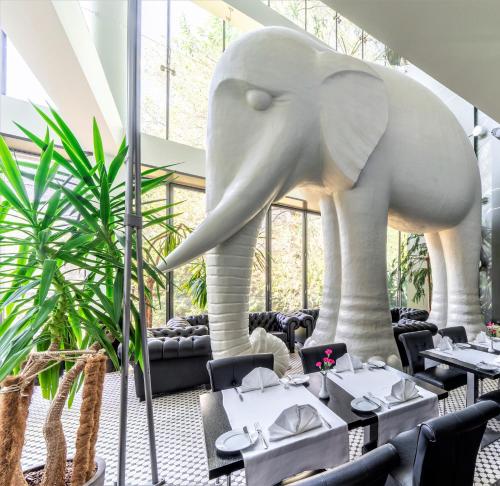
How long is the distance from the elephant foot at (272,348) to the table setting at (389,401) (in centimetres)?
55

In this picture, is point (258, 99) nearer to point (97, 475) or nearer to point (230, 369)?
point (230, 369)

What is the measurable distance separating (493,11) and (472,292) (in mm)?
3061

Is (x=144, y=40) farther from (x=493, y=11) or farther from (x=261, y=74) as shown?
(x=493, y=11)

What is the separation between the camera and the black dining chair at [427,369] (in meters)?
2.63

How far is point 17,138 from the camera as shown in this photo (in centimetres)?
375

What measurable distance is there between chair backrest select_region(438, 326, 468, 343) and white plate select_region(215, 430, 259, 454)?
280cm

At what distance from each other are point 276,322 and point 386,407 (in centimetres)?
376

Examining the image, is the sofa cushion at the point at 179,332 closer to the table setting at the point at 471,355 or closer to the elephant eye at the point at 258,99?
the table setting at the point at 471,355

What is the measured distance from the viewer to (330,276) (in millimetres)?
3453

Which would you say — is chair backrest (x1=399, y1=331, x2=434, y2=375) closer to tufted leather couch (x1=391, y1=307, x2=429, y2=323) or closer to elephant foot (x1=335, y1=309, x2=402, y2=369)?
elephant foot (x1=335, y1=309, x2=402, y2=369)

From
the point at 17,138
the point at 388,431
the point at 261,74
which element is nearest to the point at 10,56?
the point at 17,138

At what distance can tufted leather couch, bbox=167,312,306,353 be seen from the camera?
4.96 meters

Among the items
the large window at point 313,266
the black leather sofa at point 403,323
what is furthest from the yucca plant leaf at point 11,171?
the large window at point 313,266

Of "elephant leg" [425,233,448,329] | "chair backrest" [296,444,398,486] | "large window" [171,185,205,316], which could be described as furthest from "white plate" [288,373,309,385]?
"large window" [171,185,205,316]
